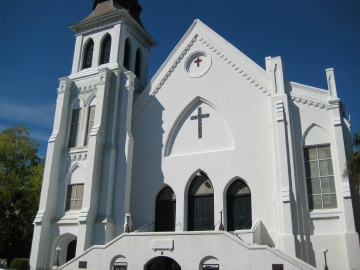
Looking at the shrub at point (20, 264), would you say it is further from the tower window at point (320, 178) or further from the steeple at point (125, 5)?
the tower window at point (320, 178)

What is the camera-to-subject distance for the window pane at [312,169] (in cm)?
1779

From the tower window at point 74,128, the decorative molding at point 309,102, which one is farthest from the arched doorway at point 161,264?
the decorative molding at point 309,102

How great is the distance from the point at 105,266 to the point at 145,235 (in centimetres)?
242

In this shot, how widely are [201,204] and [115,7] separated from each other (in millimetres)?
15212

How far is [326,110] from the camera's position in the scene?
18.3m

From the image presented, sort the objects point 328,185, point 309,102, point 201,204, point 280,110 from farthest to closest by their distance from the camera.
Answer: point 201,204
point 309,102
point 280,110
point 328,185

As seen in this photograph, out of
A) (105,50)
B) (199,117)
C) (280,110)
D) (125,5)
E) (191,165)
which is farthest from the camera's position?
(125,5)

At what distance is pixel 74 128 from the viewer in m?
23.8

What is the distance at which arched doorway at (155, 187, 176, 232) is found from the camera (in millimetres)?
20617

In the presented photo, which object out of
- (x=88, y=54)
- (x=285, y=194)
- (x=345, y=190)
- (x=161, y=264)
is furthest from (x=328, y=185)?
(x=88, y=54)

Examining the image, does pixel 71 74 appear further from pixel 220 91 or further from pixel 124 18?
pixel 220 91

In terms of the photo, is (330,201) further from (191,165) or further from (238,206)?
(191,165)

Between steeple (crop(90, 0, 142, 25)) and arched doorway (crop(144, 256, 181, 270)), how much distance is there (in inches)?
664

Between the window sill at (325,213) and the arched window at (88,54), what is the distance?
1701 centimetres
